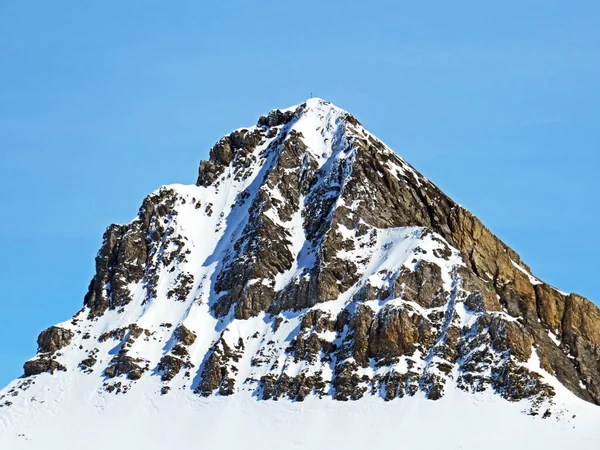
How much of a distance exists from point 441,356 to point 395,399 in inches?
374

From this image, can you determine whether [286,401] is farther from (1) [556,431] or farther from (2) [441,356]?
(1) [556,431]

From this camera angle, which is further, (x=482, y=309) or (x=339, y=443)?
(x=482, y=309)

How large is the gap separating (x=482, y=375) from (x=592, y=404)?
15327 millimetres

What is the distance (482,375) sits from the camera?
630 ft

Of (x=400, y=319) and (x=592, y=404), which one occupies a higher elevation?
(x=400, y=319)

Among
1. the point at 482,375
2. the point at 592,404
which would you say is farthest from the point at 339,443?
the point at 592,404

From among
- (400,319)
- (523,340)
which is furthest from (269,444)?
(523,340)

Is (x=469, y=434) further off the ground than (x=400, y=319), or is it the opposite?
(x=400, y=319)

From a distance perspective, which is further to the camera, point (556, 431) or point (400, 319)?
point (400, 319)

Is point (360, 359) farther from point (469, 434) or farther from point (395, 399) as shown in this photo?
point (469, 434)

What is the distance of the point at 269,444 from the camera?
625ft

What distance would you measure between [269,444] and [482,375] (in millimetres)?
30791

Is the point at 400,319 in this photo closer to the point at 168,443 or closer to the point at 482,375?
the point at 482,375

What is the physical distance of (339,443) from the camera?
187 metres
